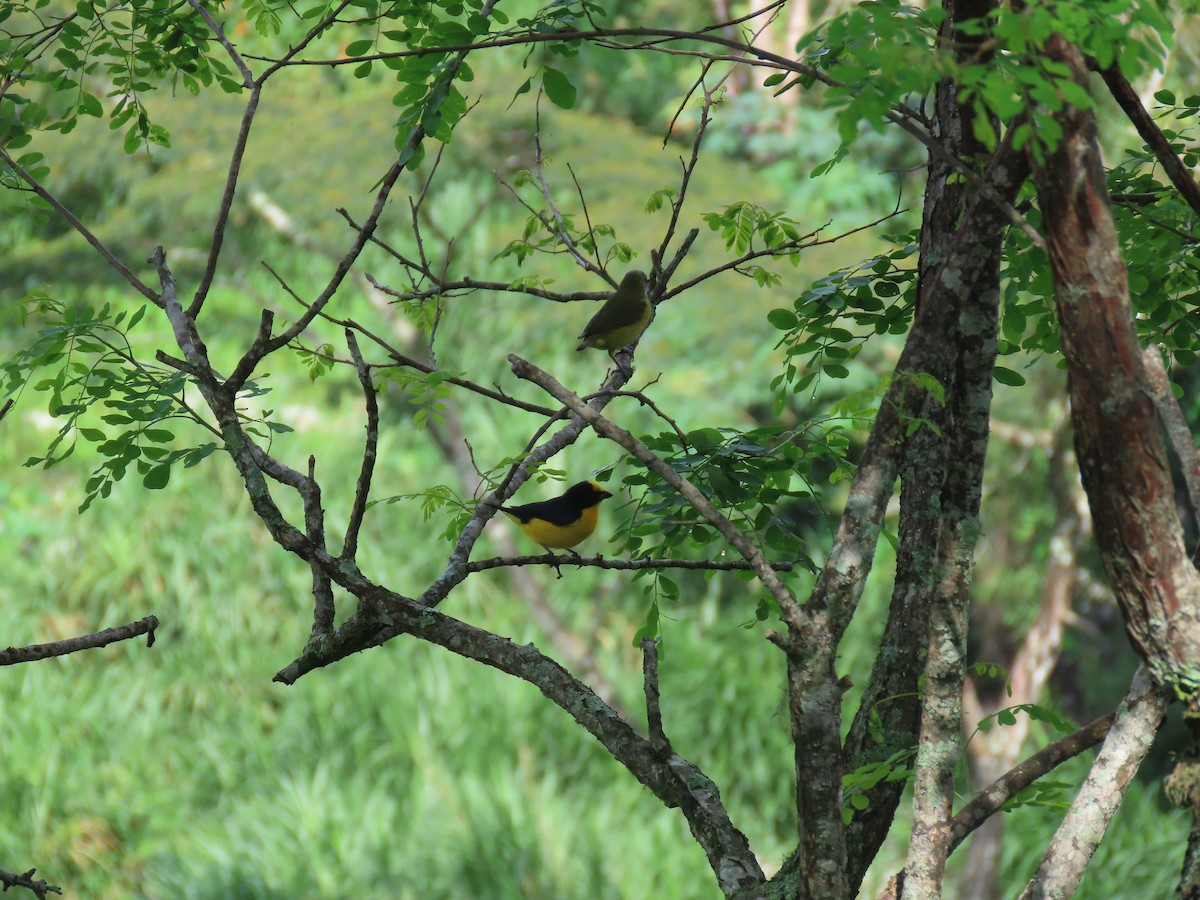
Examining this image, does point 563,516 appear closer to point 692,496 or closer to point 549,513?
point 549,513

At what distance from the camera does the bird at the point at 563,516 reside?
5.25 m

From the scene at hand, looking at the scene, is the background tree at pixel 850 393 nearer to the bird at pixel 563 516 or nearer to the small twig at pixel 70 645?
the small twig at pixel 70 645

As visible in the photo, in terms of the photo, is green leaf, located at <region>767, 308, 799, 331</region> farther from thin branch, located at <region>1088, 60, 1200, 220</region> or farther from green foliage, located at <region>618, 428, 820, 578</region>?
thin branch, located at <region>1088, 60, 1200, 220</region>

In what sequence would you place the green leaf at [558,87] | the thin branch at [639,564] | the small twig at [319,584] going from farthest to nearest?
1. the green leaf at [558,87]
2. the small twig at [319,584]
3. the thin branch at [639,564]

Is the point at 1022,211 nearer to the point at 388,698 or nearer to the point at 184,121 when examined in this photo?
the point at 388,698

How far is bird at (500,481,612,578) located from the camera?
17.2 feet

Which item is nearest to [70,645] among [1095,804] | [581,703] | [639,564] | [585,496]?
[581,703]

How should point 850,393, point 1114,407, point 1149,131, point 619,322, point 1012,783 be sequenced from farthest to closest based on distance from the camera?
1. point 619,322
2. point 850,393
3. point 1149,131
4. point 1012,783
5. point 1114,407

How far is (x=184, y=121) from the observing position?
1258 cm

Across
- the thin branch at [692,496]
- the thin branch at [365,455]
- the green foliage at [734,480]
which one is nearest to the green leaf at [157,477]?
the thin branch at [365,455]

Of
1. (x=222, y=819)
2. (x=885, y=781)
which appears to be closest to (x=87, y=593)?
(x=222, y=819)

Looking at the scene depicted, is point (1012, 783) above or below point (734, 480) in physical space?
below

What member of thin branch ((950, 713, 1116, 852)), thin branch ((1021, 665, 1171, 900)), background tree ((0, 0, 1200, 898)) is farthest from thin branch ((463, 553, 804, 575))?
thin branch ((1021, 665, 1171, 900))

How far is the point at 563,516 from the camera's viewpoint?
529cm
